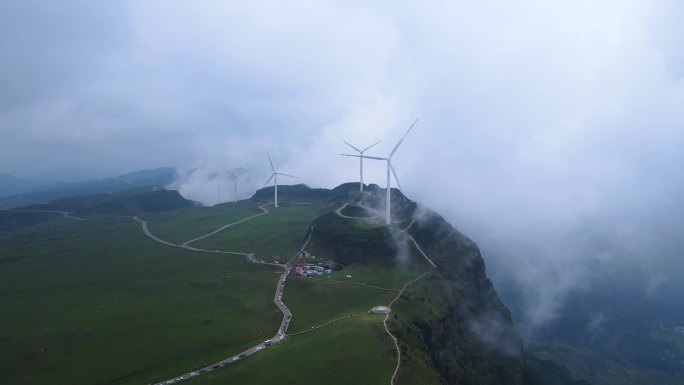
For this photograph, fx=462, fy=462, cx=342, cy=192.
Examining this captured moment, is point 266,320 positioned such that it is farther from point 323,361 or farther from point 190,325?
point 323,361

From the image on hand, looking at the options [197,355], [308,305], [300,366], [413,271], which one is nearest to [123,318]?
[197,355]

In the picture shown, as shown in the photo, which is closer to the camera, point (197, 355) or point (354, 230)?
point (197, 355)

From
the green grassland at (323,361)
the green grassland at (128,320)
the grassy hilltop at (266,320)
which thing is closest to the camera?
the green grassland at (323,361)

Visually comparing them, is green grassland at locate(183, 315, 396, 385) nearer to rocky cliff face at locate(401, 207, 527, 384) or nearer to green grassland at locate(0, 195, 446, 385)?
green grassland at locate(0, 195, 446, 385)

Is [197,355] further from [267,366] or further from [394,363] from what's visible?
[394,363]

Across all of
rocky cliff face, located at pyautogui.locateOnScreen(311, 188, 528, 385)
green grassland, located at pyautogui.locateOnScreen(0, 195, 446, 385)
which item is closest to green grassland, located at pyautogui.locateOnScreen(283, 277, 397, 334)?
green grassland, located at pyautogui.locateOnScreen(0, 195, 446, 385)

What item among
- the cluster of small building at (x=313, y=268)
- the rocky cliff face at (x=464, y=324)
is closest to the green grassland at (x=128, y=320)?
the cluster of small building at (x=313, y=268)

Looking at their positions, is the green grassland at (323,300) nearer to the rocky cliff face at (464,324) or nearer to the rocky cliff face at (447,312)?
the rocky cliff face at (447,312)
